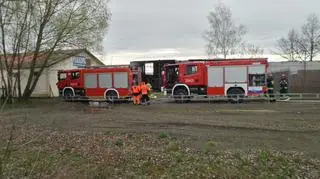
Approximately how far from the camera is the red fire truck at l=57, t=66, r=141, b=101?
33938mm

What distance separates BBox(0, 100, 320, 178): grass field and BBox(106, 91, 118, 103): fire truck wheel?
50.9ft

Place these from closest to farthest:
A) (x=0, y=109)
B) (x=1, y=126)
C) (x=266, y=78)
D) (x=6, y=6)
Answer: (x=0, y=109) < (x=6, y=6) < (x=1, y=126) < (x=266, y=78)

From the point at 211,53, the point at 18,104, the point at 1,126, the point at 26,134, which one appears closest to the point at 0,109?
the point at 26,134

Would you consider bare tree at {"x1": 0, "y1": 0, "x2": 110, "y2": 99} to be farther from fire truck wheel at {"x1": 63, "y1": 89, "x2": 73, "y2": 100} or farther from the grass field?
the grass field

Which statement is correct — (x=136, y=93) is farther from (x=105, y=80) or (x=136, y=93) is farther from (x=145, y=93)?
(x=105, y=80)

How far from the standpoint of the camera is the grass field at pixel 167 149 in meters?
9.45

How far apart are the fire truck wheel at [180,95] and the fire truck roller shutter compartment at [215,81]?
1.59 meters

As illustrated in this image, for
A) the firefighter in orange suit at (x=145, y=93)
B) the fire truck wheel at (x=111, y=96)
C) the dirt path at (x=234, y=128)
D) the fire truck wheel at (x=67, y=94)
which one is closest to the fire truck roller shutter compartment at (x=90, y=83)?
the fire truck wheel at (x=111, y=96)

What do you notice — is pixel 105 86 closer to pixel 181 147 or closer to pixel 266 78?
pixel 266 78

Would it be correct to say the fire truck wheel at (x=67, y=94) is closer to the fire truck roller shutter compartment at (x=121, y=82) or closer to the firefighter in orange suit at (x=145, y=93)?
the fire truck roller shutter compartment at (x=121, y=82)

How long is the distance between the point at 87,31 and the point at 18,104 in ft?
23.1

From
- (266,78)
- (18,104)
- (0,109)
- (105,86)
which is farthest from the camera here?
(105,86)

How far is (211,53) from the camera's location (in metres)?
58.2

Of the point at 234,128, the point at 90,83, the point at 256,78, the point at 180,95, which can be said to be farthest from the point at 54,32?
the point at 234,128
